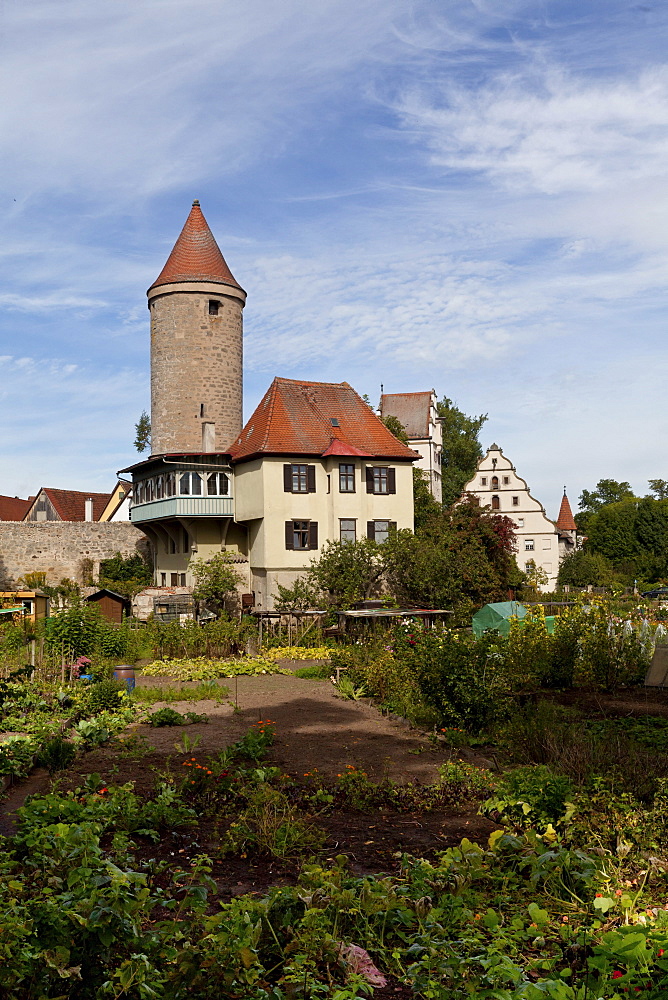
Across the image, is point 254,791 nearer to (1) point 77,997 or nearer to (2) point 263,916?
(2) point 263,916

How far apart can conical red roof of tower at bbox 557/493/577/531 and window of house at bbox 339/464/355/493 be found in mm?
42636

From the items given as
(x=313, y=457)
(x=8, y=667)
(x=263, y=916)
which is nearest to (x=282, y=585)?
(x=313, y=457)

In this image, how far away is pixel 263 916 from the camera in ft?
14.4

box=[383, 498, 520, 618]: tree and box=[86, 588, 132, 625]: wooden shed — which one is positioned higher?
box=[383, 498, 520, 618]: tree

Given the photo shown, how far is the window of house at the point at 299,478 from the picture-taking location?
29594 mm

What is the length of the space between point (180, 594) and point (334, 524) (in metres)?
5.90

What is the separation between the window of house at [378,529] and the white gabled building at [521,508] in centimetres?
2322

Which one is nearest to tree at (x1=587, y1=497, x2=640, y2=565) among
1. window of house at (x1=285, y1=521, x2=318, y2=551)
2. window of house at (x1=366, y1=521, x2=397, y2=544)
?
window of house at (x1=366, y1=521, x2=397, y2=544)

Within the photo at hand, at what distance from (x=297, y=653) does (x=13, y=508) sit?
46.3 metres

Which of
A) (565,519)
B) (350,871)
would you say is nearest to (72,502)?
(565,519)

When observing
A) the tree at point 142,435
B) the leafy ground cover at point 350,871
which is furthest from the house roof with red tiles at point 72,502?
the leafy ground cover at point 350,871

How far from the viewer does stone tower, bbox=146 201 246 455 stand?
113ft

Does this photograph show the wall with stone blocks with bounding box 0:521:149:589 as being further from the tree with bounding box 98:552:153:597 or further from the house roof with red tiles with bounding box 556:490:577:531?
the house roof with red tiles with bounding box 556:490:577:531

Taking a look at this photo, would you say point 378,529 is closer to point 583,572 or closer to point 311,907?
point 583,572
